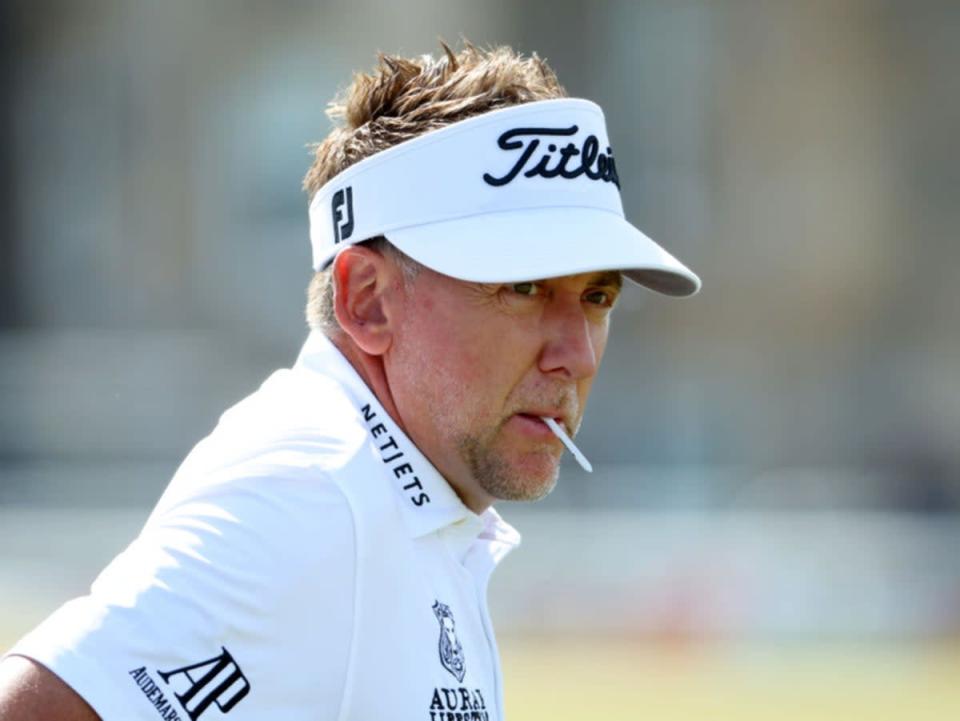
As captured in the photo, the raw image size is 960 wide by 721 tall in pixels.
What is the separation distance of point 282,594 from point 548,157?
73cm

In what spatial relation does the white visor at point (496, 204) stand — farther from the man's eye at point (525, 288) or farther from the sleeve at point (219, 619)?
the sleeve at point (219, 619)

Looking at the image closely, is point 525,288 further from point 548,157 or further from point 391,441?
point 391,441

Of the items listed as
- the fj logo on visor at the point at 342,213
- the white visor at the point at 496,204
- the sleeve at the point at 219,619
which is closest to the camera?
the sleeve at the point at 219,619

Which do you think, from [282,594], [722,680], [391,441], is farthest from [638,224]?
[282,594]

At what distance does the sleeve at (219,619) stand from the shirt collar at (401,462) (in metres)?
0.21

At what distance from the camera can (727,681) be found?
7480mm

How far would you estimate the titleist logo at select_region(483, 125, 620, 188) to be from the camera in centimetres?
224

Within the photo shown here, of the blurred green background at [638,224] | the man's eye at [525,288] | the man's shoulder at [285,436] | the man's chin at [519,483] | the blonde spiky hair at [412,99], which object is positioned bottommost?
the man's chin at [519,483]

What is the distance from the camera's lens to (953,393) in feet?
31.5

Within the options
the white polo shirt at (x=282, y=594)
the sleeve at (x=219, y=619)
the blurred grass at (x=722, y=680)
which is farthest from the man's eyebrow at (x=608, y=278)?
the blurred grass at (x=722, y=680)

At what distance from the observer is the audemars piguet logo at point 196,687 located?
1765 mm

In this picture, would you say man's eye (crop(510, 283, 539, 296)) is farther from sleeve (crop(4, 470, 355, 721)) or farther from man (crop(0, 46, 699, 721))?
sleeve (crop(4, 470, 355, 721))

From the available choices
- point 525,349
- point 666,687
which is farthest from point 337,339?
point 666,687

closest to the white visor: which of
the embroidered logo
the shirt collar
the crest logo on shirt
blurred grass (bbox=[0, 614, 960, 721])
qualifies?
the shirt collar
